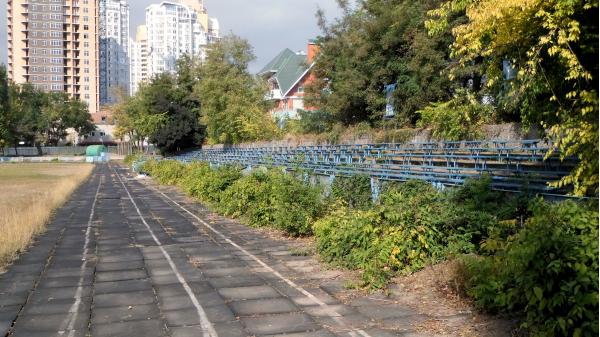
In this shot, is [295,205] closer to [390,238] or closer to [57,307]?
[390,238]

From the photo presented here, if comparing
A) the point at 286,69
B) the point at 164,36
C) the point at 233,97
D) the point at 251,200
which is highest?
the point at 164,36

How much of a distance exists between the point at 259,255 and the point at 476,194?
12.9 feet

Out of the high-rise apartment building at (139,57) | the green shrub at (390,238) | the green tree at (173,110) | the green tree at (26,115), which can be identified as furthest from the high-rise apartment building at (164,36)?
the green shrub at (390,238)

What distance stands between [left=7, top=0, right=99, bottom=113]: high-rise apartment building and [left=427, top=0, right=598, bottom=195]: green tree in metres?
134

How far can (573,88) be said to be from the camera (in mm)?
6438

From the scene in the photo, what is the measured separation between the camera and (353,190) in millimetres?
13180

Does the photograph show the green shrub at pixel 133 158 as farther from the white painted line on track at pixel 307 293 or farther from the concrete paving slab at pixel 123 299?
the concrete paving slab at pixel 123 299

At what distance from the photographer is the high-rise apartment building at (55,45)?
422ft

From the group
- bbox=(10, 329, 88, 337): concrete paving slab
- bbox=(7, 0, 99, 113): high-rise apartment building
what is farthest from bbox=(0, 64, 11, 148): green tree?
bbox=(10, 329, 88, 337): concrete paving slab

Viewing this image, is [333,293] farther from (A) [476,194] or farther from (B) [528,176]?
(B) [528,176]

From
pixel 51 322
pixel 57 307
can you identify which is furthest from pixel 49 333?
pixel 57 307

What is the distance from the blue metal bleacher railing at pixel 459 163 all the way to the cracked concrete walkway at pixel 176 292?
3.19 meters

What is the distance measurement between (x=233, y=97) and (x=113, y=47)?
134 metres

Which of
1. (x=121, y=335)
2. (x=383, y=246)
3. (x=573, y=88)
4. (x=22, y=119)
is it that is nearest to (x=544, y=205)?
(x=573, y=88)
